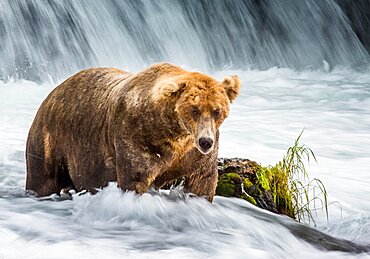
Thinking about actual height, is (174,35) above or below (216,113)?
above

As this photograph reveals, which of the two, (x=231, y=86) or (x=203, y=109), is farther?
(x=231, y=86)

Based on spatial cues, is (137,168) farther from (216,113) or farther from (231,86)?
(231,86)

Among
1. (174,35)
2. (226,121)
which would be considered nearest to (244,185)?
(226,121)

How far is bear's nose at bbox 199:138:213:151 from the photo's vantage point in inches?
138

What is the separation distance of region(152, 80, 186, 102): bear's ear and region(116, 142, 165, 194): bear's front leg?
0.31 m

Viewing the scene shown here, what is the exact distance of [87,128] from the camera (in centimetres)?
441

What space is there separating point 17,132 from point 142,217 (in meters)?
4.58

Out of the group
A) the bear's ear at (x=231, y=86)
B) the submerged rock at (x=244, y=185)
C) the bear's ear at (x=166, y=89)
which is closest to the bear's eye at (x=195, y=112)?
the bear's ear at (x=166, y=89)

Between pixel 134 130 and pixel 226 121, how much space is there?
236 inches

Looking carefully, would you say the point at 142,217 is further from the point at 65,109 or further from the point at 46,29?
the point at 46,29

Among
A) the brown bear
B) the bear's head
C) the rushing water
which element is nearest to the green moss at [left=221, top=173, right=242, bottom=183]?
the rushing water

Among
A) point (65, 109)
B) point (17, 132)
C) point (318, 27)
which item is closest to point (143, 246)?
point (65, 109)

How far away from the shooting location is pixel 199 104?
3633 millimetres

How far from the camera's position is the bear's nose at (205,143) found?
3.52 m
